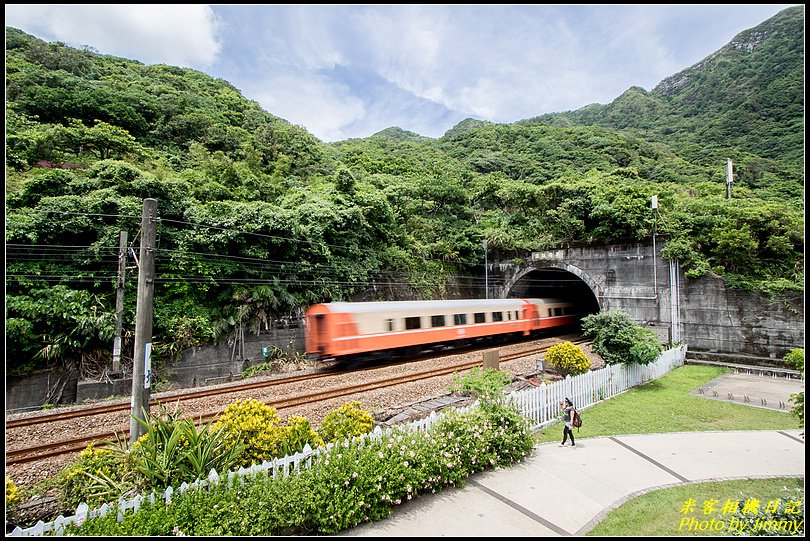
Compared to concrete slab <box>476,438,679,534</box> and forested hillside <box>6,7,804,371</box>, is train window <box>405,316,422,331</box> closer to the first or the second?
forested hillside <box>6,7,804,371</box>

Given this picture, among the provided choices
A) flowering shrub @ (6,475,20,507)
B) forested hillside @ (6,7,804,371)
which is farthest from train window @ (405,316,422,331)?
flowering shrub @ (6,475,20,507)

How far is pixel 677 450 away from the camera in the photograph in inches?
276

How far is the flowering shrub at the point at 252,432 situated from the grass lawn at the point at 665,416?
545cm

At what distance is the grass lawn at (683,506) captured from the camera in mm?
4391

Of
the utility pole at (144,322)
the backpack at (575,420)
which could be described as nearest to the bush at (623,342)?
the backpack at (575,420)

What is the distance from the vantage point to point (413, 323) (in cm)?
1445

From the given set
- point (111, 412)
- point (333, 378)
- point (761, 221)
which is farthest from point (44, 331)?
point (761, 221)

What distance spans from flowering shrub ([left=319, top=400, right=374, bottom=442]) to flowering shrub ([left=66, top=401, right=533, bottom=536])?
320 millimetres

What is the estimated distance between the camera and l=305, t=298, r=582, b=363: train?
12.4m

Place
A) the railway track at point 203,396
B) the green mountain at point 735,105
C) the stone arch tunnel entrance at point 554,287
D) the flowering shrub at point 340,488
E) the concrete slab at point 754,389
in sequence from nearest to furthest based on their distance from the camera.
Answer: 1. the flowering shrub at point 340,488
2. the railway track at point 203,396
3. the concrete slab at point 754,389
4. the stone arch tunnel entrance at point 554,287
5. the green mountain at point 735,105

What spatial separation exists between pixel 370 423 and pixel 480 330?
11.9 meters

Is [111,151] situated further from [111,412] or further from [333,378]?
[333,378]

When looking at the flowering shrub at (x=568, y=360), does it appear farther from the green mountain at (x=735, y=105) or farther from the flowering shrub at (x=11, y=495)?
the green mountain at (x=735, y=105)

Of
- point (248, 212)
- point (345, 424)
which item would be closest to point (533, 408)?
point (345, 424)
